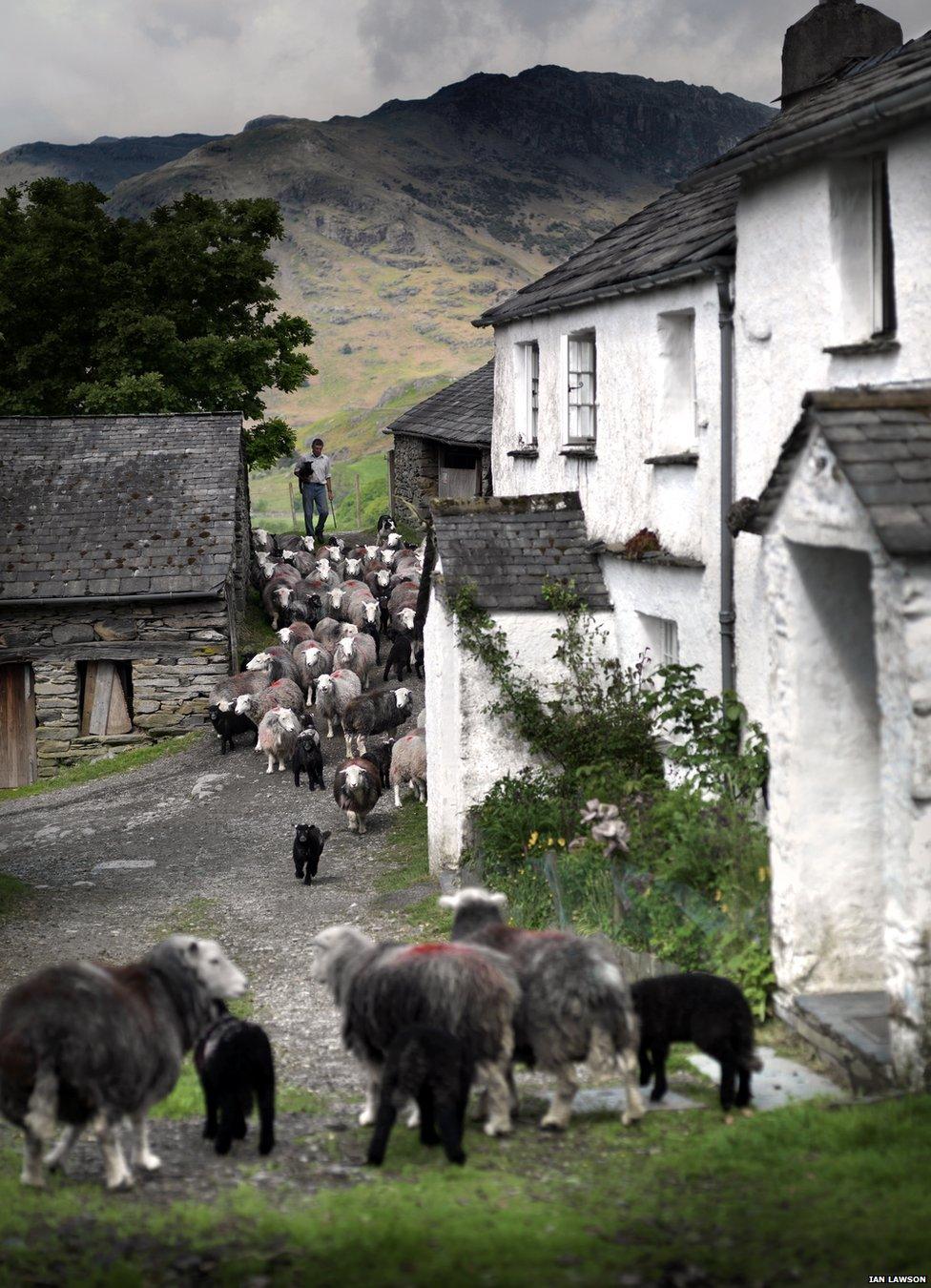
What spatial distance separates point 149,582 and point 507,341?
33.0ft

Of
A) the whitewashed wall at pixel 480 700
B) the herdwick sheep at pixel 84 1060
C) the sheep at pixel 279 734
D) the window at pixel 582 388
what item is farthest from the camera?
the sheep at pixel 279 734

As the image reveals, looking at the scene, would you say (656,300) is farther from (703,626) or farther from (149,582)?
(149,582)

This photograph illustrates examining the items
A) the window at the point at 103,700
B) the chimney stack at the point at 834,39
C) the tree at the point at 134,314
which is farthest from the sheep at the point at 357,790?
the tree at the point at 134,314

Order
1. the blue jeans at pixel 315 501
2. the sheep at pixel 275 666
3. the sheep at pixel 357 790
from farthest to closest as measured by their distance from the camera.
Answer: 1. the blue jeans at pixel 315 501
2. the sheep at pixel 275 666
3. the sheep at pixel 357 790

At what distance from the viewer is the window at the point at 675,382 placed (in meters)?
13.8

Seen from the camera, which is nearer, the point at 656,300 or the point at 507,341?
the point at 656,300

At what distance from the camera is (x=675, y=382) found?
13945 mm

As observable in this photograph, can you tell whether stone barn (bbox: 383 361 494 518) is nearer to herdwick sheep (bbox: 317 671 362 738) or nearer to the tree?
the tree

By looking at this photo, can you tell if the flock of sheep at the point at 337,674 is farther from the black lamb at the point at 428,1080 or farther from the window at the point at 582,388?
the black lamb at the point at 428,1080

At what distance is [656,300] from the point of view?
1382 cm

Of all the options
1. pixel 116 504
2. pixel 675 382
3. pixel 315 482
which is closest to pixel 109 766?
pixel 116 504

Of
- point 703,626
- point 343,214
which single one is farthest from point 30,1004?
point 343,214

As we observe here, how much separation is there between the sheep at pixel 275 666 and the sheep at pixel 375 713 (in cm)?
285

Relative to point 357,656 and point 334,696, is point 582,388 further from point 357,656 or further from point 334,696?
point 357,656
